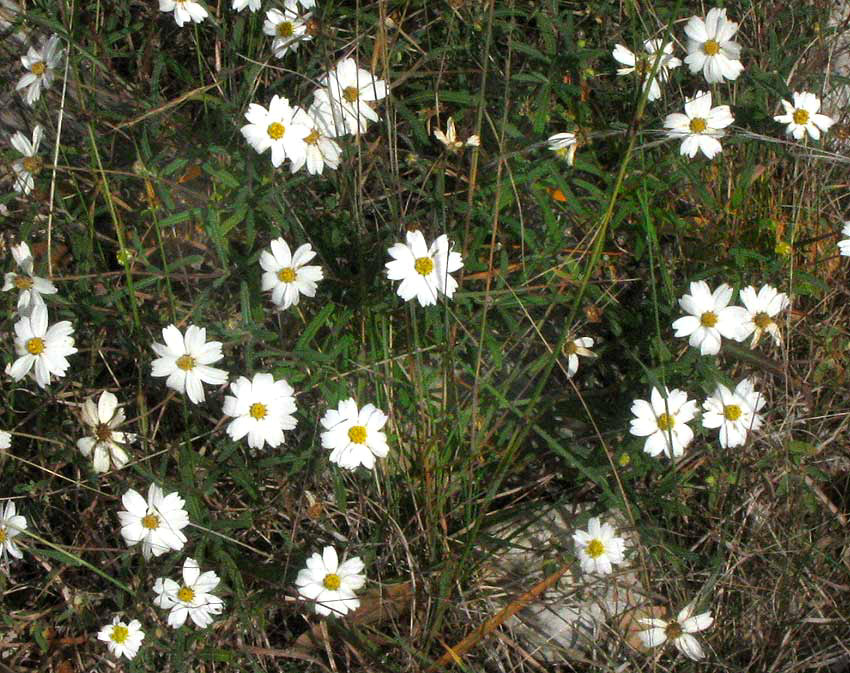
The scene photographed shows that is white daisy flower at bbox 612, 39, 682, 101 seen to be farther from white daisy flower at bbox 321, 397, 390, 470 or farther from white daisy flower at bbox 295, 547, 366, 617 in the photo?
white daisy flower at bbox 295, 547, 366, 617

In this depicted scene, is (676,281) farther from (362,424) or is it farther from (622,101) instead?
(362,424)

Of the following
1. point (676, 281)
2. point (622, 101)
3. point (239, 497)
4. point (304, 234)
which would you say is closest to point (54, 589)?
point (239, 497)

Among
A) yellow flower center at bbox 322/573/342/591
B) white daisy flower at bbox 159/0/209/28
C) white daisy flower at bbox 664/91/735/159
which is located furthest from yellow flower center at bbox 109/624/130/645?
white daisy flower at bbox 664/91/735/159

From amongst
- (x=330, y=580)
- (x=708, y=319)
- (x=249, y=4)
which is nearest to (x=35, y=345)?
(x=330, y=580)

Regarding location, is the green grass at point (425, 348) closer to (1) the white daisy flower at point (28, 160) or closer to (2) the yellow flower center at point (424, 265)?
(1) the white daisy flower at point (28, 160)

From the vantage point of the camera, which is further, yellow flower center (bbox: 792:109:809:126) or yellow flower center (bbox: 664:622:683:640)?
yellow flower center (bbox: 792:109:809:126)

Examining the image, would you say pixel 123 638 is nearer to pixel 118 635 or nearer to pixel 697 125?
pixel 118 635
